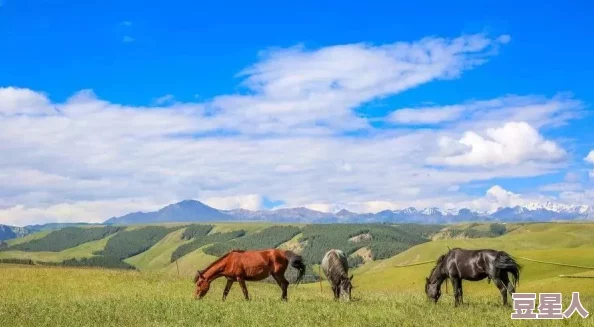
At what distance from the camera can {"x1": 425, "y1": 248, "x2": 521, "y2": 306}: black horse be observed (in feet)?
69.3

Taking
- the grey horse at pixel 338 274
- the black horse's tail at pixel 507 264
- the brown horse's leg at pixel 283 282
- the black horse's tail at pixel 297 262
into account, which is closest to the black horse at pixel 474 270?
the black horse's tail at pixel 507 264

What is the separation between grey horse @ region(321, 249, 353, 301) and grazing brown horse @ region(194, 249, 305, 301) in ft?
4.45

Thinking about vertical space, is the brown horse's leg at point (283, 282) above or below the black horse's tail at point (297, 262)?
below

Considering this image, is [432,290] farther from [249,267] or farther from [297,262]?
[249,267]

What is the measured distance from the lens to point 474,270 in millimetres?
22109

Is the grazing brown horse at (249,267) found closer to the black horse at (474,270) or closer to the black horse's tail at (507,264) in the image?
the black horse at (474,270)

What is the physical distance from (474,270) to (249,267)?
31.3 feet

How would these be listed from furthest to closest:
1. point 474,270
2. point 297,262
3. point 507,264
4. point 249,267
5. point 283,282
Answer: point 297,262
point 249,267
point 283,282
point 474,270
point 507,264

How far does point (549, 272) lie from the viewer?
74.2 metres

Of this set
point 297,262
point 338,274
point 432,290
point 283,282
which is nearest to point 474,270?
point 432,290

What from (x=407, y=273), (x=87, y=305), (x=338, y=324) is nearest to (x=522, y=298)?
(x=338, y=324)

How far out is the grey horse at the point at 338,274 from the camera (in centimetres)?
2389

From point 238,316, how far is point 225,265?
7.50m

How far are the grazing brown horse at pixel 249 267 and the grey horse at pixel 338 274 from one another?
53.4 inches
